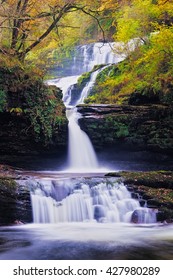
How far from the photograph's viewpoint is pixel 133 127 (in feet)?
44.3

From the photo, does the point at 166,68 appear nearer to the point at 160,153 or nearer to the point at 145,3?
the point at 160,153

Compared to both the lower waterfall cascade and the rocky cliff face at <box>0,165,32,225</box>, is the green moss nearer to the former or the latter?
the rocky cliff face at <box>0,165,32,225</box>

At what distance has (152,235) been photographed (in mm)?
7129

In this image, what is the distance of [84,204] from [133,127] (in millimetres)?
5619

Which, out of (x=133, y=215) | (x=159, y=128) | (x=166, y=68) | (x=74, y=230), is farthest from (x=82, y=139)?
(x=74, y=230)

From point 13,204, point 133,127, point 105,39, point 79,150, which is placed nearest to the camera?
point 13,204

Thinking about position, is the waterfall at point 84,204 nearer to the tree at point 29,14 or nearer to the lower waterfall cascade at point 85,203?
the lower waterfall cascade at point 85,203

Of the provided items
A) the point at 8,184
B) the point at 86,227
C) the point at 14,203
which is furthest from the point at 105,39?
the point at 86,227

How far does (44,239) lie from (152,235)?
81.7 inches

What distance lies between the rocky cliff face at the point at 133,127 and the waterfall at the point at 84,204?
4.62 m

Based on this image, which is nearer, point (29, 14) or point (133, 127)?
point (29, 14)

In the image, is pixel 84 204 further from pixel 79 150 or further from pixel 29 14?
pixel 29 14

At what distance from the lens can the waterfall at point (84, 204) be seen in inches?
325

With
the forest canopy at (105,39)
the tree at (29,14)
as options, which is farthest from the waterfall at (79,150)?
the tree at (29,14)
